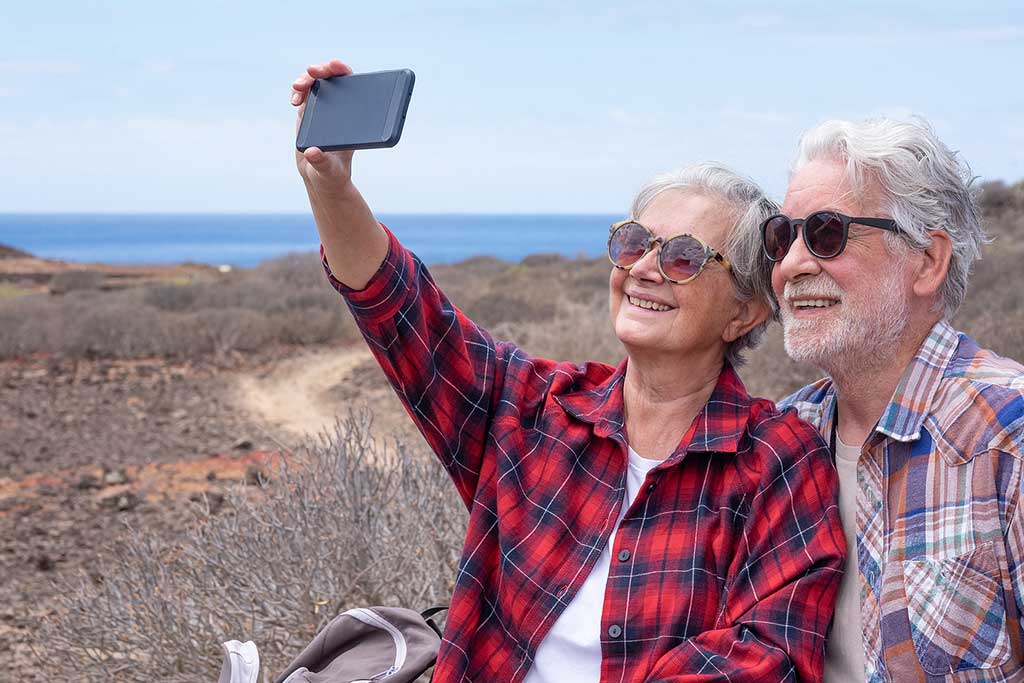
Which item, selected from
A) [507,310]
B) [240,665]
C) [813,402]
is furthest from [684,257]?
[507,310]

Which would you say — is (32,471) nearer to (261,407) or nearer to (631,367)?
(261,407)

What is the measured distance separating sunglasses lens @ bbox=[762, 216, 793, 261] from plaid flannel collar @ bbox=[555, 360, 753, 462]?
0.34m

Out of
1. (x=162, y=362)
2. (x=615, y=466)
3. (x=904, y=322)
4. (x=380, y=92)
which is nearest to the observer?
(x=380, y=92)

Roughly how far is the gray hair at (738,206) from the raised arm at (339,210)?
2.34 ft

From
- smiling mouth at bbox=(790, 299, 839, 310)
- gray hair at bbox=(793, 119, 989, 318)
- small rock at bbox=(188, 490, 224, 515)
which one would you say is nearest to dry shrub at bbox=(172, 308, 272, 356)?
small rock at bbox=(188, 490, 224, 515)

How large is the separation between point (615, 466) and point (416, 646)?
2.10 ft

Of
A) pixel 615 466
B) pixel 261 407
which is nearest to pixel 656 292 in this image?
pixel 615 466

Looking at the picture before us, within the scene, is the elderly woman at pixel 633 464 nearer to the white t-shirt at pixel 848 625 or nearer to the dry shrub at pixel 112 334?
the white t-shirt at pixel 848 625

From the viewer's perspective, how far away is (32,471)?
8.12 m

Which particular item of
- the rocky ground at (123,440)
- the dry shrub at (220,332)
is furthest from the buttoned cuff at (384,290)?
the dry shrub at (220,332)

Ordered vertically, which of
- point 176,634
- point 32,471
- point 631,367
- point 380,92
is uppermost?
point 380,92

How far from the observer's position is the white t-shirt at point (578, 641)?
2.27 m

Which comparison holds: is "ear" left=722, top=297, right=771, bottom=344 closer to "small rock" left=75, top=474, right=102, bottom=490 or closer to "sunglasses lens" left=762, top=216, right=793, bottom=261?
"sunglasses lens" left=762, top=216, right=793, bottom=261

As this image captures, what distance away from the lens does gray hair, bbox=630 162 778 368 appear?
2469 mm
